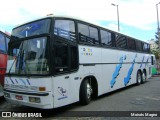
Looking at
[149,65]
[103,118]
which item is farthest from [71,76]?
[149,65]

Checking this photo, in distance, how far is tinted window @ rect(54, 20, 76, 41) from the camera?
23.9 feet

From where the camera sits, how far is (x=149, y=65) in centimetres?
1798

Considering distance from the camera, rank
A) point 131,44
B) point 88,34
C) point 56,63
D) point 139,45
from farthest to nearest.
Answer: point 139,45
point 131,44
point 88,34
point 56,63

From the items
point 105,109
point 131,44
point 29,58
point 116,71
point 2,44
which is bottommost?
point 105,109

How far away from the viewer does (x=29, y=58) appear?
23.3ft

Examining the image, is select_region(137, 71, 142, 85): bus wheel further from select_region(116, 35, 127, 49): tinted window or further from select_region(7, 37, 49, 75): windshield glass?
select_region(7, 37, 49, 75): windshield glass

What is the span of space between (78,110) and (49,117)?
116 cm

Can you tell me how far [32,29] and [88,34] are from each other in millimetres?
2545

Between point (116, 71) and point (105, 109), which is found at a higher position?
point (116, 71)

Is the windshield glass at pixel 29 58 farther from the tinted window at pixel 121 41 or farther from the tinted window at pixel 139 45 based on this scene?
the tinted window at pixel 139 45

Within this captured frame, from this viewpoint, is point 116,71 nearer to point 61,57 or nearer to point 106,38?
point 106,38

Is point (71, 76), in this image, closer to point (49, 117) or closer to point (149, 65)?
point (49, 117)

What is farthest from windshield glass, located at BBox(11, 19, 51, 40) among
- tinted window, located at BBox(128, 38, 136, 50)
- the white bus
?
tinted window, located at BBox(128, 38, 136, 50)

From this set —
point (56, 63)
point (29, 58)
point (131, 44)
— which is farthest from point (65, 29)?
point (131, 44)
